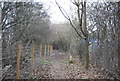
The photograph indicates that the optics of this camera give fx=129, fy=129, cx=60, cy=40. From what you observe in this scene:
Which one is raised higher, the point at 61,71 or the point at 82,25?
the point at 82,25

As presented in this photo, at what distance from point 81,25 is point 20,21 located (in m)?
1.20

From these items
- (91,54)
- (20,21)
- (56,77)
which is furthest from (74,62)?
(20,21)

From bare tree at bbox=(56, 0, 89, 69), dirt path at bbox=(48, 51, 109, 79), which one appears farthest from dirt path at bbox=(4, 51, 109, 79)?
bare tree at bbox=(56, 0, 89, 69)

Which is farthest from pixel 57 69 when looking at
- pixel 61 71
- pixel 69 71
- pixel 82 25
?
pixel 82 25

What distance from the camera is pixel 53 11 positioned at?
234 cm

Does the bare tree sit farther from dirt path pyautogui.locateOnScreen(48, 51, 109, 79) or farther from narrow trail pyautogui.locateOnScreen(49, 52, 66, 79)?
narrow trail pyautogui.locateOnScreen(49, 52, 66, 79)

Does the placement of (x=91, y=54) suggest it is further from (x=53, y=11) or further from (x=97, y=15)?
(x=53, y=11)

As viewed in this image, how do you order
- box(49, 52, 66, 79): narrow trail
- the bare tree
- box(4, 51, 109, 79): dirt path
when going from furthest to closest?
the bare tree < box(49, 52, 66, 79): narrow trail < box(4, 51, 109, 79): dirt path

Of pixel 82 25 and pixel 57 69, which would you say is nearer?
pixel 57 69

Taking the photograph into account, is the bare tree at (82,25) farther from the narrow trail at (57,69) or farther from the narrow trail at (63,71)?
the narrow trail at (57,69)

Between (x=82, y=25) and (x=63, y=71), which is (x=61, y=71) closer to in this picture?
(x=63, y=71)

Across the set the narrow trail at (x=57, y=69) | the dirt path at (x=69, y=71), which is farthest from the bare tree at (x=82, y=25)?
the narrow trail at (x=57, y=69)

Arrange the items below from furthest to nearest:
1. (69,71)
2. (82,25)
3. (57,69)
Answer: (82,25), (57,69), (69,71)

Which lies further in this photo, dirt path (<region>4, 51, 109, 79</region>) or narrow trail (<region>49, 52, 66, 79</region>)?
narrow trail (<region>49, 52, 66, 79</region>)
